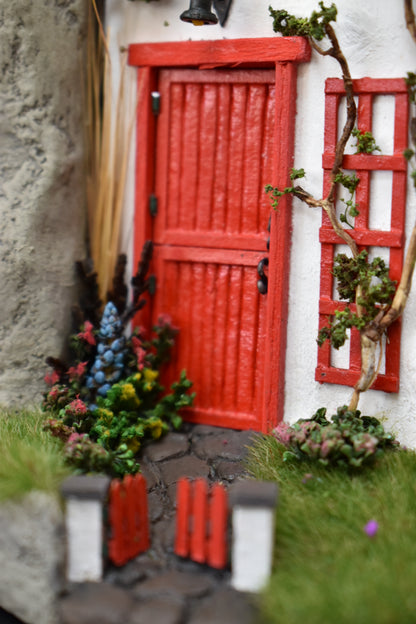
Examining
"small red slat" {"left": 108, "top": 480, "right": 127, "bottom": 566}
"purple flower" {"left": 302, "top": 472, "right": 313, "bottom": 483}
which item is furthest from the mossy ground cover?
"small red slat" {"left": 108, "top": 480, "right": 127, "bottom": 566}

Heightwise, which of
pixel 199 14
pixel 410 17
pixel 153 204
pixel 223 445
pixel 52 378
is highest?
pixel 199 14

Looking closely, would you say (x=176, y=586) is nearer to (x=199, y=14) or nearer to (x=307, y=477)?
(x=307, y=477)

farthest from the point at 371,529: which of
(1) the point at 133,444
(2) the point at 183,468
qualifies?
(1) the point at 133,444

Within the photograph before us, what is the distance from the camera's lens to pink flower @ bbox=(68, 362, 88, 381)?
4.96 metres

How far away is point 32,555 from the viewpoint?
3.44 meters

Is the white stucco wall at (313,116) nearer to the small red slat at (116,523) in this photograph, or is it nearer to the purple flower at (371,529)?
the purple flower at (371,529)

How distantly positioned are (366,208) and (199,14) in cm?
158

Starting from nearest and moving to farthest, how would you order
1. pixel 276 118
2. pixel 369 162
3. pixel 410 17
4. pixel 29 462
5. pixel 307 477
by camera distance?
pixel 29 462
pixel 307 477
pixel 410 17
pixel 369 162
pixel 276 118

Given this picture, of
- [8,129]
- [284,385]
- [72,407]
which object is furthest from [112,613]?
[8,129]

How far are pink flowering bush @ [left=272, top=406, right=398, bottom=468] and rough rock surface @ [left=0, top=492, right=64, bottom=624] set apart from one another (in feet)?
4.65

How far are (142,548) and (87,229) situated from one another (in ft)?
8.45

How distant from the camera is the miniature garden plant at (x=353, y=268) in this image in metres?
4.16

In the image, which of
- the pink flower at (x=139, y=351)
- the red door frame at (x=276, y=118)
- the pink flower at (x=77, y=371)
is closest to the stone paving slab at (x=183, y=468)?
the red door frame at (x=276, y=118)

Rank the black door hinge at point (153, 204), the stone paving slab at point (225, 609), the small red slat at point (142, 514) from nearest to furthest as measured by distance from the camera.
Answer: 1. the stone paving slab at point (225, 609)
2. the small red slat at point (142, 514)
3. the black door hinge at point (153, 204)
